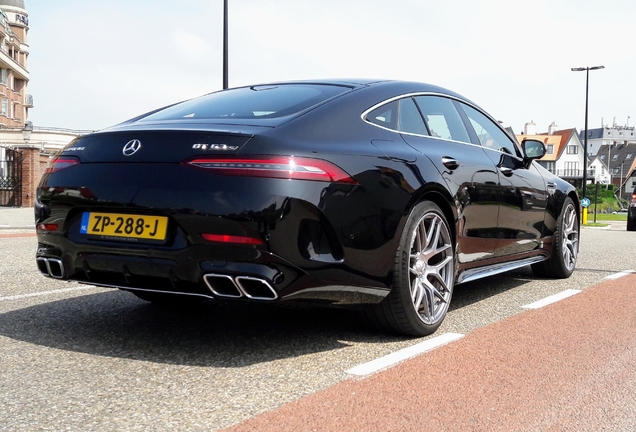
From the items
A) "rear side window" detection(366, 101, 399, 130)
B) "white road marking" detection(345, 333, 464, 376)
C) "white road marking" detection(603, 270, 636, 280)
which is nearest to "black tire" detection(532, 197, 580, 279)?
"white road marking" detection(603, 270, 636, 280)

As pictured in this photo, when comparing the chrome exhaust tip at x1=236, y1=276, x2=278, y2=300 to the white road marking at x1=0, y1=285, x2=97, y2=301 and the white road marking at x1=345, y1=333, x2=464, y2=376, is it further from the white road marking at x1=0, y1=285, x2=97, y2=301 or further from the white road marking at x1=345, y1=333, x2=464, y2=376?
the white road marking at x1=0, y1=285, x2=97, y2=301

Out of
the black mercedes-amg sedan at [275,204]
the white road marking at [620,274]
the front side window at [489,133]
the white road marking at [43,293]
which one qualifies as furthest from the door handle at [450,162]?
the white road marking at [620,274]

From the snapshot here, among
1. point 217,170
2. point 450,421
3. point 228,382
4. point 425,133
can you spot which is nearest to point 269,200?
point 217,170

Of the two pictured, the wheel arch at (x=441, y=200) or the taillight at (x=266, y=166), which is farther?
the wheel arch at (x=441, y=200)

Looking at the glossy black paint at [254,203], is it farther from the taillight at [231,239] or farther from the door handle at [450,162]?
the door handle at [450,162]

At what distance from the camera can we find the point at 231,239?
339cm

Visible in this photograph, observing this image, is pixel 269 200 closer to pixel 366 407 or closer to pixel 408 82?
pixel 366 407

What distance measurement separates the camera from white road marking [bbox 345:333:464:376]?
347 cm

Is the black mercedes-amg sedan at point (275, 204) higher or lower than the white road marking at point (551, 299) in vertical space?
higher

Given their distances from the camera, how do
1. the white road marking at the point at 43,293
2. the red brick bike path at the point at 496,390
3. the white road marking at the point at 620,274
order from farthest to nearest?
the white road marking at the point at 620,274 → the white road marking at the point at 43,293 → the red brick bike path at the point at 496,390

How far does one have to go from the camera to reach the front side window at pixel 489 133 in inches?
216

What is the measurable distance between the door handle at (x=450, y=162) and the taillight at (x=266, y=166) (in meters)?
1.23

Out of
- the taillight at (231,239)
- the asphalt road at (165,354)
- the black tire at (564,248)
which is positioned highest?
the taillight at (231,239)

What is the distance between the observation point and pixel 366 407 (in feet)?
9.54
